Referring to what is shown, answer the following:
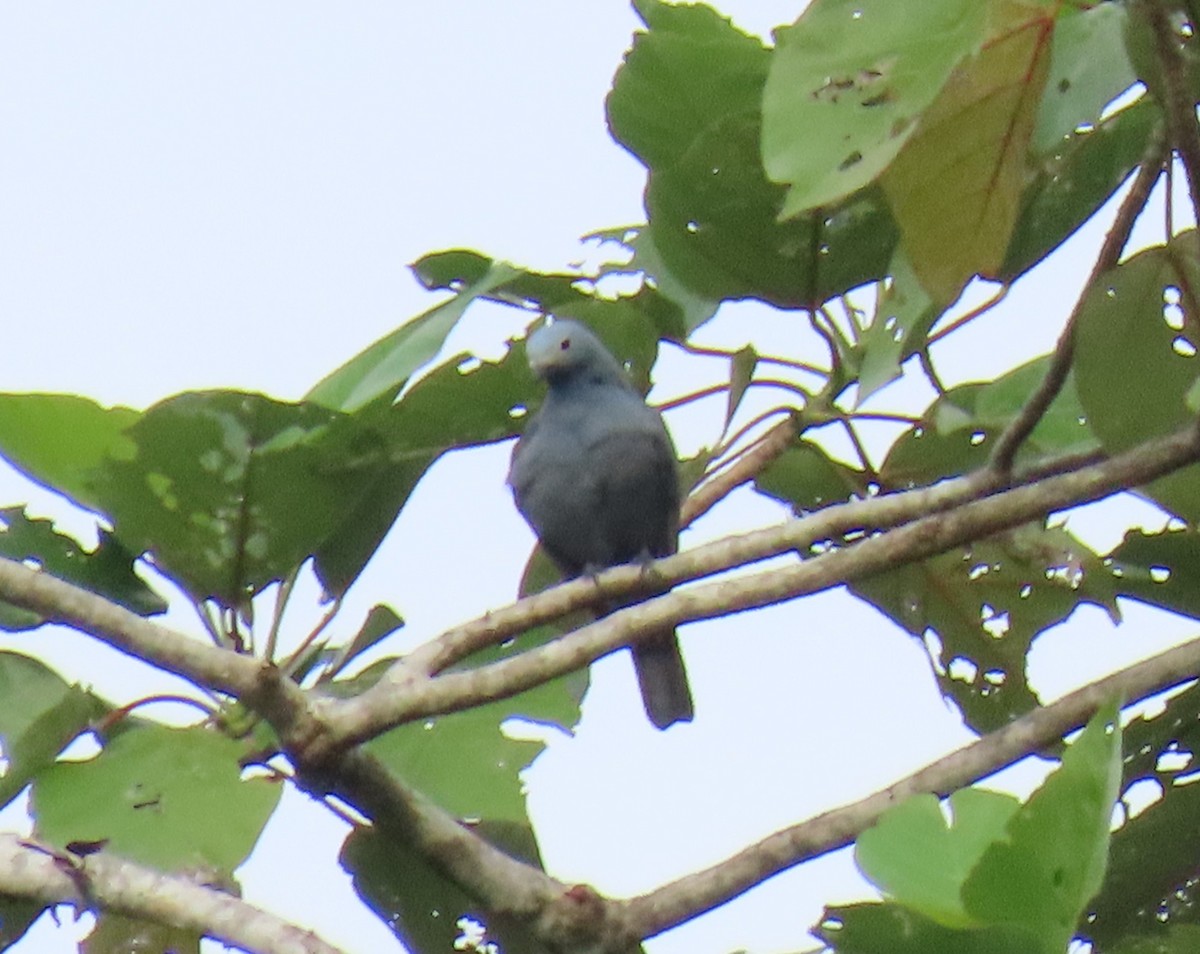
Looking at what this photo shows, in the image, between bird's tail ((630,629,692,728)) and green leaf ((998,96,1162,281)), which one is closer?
green leaf ((998,96,1162,281))

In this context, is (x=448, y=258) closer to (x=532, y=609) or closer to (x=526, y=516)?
(x=532, y=609)

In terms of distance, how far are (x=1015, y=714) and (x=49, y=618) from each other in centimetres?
182

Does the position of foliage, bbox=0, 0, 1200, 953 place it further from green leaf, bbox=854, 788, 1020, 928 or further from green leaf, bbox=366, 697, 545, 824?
green leaf, bbox=854, 788, 1020, 928

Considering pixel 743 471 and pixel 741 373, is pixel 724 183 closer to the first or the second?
pixel 741 373

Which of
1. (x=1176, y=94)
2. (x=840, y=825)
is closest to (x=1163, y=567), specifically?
(x=840, y=825)

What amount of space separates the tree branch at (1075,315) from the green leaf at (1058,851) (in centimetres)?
107

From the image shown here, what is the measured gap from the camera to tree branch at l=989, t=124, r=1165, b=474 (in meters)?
2.32

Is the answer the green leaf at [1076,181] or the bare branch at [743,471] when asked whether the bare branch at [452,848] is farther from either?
the green leaf at [1076,181]

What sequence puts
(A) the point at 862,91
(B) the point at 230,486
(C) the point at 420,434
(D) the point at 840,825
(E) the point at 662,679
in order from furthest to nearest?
(E) the point at 662,679, (C) the point at 420,434, (B) the point at 230,486, (D) the point at 840,825, (A) the point at 862,91

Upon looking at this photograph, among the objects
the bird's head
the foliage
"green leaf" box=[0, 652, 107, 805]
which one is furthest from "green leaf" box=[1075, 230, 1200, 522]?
"green leaf" box=[0, 652, 107, 805]

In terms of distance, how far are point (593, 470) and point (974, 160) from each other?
82.9 inches

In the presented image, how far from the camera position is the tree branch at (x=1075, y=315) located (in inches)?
91.2

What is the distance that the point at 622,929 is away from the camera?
233 centimetres

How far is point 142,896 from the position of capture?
2049 mm
